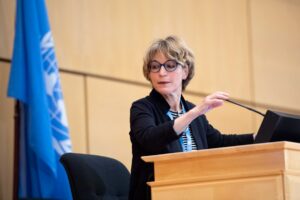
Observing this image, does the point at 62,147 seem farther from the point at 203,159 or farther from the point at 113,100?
the point at 203,159

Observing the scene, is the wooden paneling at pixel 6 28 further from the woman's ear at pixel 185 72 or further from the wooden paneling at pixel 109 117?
the woman's ear at pixel 185 72

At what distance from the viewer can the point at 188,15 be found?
6.33m

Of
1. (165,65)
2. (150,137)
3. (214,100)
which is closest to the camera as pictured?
(214,100)

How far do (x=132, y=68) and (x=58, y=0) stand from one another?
36.0 inches

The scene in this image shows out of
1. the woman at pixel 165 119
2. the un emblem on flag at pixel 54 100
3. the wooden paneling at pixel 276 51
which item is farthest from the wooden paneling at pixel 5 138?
the wooden paneling at pixel 276 51

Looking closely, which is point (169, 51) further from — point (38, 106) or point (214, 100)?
point (38, 106)

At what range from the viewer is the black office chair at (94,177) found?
3314 mm

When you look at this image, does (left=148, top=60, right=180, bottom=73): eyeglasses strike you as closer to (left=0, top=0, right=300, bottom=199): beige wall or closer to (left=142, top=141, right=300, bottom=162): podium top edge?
(left=142, top=141, right=300, bottom=162): podium top edge

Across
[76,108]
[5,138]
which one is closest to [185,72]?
[5,138]

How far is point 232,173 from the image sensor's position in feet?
9.28

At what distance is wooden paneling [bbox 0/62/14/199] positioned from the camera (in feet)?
15.4

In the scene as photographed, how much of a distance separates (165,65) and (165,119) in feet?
0.92

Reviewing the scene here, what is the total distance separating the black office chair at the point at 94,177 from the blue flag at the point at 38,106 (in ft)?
2.90

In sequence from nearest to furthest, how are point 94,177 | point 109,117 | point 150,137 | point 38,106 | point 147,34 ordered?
point 150,137
point 94,177
point 38,106
point 109,117
point 147,34
